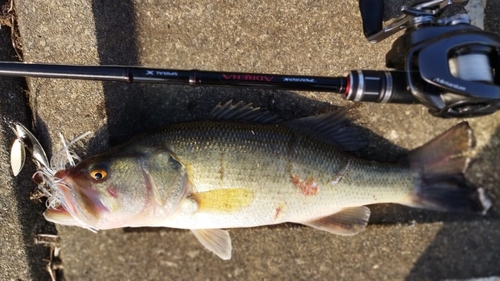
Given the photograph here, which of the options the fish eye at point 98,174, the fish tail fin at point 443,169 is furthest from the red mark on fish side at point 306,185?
the fish eye at point 98,174

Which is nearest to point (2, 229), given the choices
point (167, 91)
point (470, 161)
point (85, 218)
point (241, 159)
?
point (85, 218)

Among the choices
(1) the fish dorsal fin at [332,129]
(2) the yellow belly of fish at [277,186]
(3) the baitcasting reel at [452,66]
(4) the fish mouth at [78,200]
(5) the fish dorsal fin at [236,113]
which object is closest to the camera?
(3) the baitcasting reel at [452,66]

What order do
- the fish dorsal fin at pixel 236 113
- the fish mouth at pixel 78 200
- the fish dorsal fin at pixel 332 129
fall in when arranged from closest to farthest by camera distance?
the fish mouth at pixel 78 200 < the fish dorsal fin at pixel 236 113 < the fish dorsal fin at pixel 332 129

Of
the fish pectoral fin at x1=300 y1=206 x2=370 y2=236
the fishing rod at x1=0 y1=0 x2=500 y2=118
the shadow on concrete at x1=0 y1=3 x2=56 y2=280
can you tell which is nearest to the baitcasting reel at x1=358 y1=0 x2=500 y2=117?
the fishing rod at x1=0 y1=0 x2=500 y2=118

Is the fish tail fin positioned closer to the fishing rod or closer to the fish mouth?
the fishing rod

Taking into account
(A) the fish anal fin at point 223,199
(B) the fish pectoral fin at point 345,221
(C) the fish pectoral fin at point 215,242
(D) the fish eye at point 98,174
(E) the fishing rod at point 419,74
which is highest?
(E) the fishing rod at point 419,74

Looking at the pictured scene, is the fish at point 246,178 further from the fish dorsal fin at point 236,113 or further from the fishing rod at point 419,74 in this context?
the fishing rod at point 419,74

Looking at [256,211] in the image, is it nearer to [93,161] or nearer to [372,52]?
[93,161]
